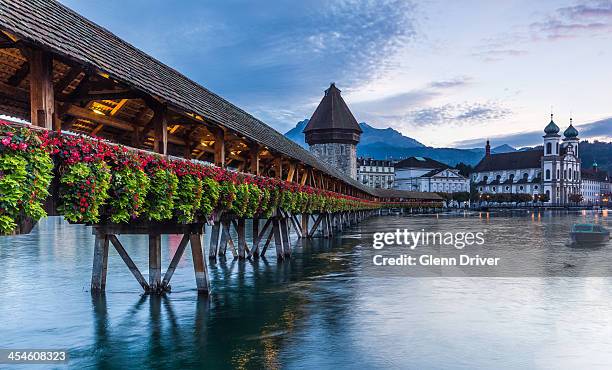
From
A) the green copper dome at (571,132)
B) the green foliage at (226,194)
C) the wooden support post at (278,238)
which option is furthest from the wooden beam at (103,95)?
the green copper dome at (571,132)

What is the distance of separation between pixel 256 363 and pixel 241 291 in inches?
336

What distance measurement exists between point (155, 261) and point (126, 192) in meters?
6.79

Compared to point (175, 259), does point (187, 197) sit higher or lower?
higher

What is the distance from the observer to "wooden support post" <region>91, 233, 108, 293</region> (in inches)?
651

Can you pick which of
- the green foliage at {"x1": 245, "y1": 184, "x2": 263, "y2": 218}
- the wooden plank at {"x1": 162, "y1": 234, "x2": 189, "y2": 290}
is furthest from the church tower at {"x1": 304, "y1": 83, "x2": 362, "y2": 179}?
the wooden plank at {"x1": 162, "y1": 234, "x2": 189, "y2": 290}

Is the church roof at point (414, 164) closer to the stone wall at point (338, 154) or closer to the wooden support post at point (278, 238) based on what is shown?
the stone wall at point (338, 154)

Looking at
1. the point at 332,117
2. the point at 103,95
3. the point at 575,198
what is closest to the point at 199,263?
the point at 103,95

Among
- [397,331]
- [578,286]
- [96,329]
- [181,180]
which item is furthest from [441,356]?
[578,286]

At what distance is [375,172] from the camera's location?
552 ft

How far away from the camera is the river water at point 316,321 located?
11.8m

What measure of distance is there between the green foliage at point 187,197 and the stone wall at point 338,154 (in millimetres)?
72979

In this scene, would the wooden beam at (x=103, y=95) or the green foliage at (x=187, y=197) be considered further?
the green foliage at (x=187, y=197)

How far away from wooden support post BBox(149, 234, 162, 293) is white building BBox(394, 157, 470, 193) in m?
156

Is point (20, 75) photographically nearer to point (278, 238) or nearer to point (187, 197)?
point (187, 197)
